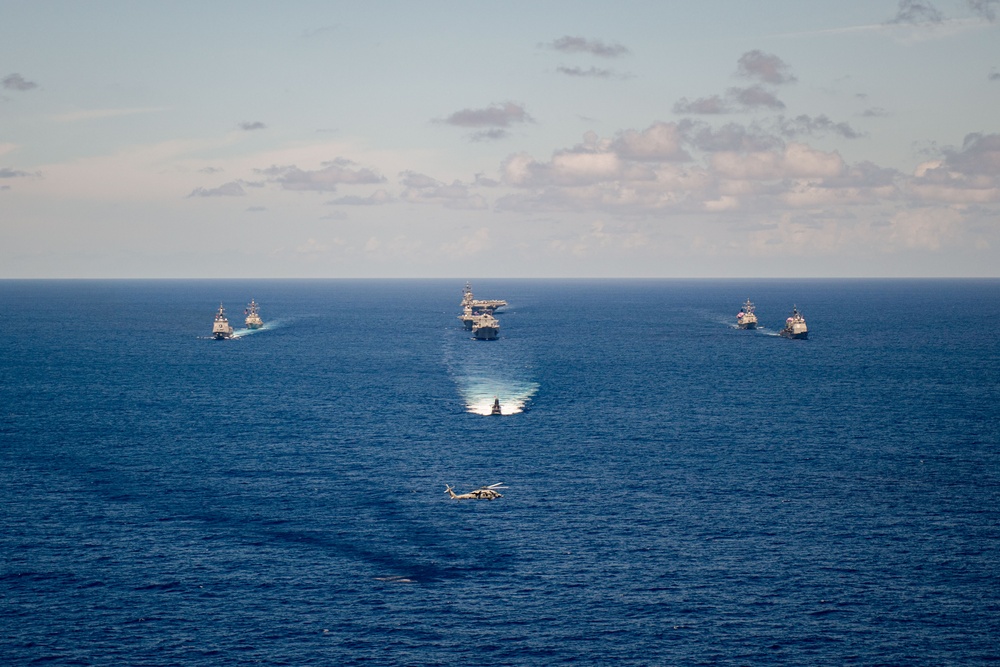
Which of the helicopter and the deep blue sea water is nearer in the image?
the deep blue sea water

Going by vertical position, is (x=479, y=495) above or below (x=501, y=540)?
above

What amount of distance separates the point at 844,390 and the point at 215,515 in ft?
434

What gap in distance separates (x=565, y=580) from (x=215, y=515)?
3982 centimetres

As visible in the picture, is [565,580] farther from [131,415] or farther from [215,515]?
[131,415]

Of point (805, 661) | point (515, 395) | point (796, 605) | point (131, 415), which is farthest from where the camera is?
point (515, 395)

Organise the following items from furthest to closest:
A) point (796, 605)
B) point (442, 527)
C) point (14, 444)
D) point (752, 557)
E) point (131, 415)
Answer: point (131, 415)
point (14, 444)
point (442, 527)
point (752, 557)
point (796, 605)

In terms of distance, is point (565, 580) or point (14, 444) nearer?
point (565, 580)

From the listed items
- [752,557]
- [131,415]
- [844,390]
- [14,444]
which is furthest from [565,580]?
[844,390]

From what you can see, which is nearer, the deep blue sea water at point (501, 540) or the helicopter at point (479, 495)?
the deep blue sea water at point (501, 540)

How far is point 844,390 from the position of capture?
192m

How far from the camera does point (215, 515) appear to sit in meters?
103

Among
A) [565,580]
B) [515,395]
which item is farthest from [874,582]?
[515,395]

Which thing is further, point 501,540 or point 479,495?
point 479,495

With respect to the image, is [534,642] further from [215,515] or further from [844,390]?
[844,390]
